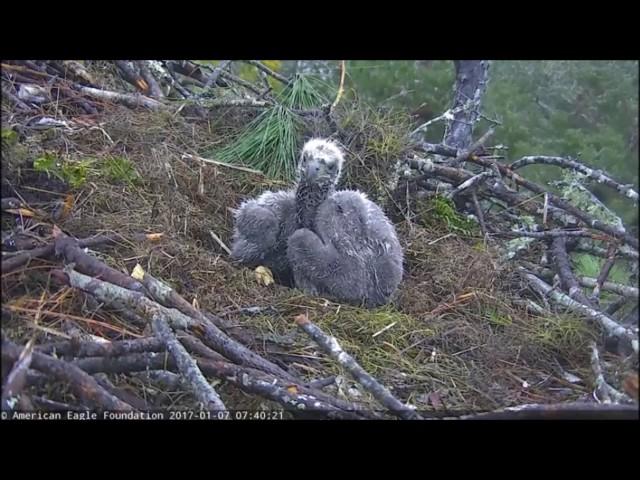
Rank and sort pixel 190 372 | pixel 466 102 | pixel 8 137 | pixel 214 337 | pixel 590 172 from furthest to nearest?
1. pixel 466 102
2. pixel 590 172
3. pixel 8 137
4. pixel 214 337
5. pixel 190 372

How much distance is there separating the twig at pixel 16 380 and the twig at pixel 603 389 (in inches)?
69.8

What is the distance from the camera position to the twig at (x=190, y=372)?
2.43 m

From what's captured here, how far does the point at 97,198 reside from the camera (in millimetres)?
3551

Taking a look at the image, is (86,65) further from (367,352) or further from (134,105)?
(367,352)

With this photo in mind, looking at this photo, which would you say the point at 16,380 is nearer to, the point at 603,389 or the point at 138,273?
the point at 138,273

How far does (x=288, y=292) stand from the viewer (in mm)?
3662

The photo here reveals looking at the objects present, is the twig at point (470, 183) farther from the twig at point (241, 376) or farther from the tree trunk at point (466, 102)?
the twig at point (241, 376)

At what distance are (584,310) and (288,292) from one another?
1.27 metres

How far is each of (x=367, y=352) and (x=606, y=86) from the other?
310 centimetres

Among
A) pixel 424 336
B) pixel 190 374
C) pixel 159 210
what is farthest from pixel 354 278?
pixel 190 374

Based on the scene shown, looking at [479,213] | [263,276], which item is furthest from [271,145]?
[479,213]

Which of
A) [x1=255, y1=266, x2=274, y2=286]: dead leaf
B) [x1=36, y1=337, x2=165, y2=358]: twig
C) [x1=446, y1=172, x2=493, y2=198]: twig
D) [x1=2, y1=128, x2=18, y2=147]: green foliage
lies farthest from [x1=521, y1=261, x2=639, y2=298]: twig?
[x1=2, y1=128, x2=18, y2=147]: green foliage

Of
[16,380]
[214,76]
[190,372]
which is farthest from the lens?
[214,76]

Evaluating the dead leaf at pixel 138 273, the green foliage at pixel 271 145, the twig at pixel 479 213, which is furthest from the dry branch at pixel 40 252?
the twig at pixel 479 213
